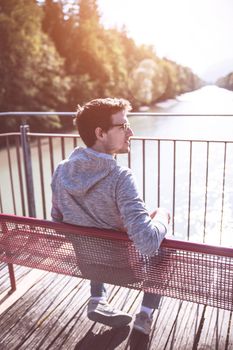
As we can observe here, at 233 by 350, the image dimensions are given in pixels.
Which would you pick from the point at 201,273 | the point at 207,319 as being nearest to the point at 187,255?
the point at 201,273

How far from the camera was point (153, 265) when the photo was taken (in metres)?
1.87

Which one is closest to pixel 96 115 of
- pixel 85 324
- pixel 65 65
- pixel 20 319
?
pixel 85 324

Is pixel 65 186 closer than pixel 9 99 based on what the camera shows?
Yes

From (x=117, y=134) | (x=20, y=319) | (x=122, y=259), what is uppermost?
(x=117, y=134)

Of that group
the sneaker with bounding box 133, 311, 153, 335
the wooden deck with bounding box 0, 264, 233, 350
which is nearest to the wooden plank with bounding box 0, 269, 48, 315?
the wooden deck with bounding box 0, 264, 233, 350

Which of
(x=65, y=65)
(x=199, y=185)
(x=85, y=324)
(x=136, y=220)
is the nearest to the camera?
(x=136, y=220)

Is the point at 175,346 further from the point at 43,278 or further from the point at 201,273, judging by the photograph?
the point at 43,278

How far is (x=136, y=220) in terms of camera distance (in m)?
1.69

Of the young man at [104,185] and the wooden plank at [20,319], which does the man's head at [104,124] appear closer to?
the young man at [104,185]

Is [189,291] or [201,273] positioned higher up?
[201,273]

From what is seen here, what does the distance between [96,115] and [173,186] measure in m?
2.10

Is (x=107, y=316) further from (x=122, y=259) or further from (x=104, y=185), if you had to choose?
(x=104, y=185)

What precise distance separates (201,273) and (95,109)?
97 cm

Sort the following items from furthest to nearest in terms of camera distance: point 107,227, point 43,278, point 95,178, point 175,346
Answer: point 43,278, point 175,346, point 107,227, point 95,178
